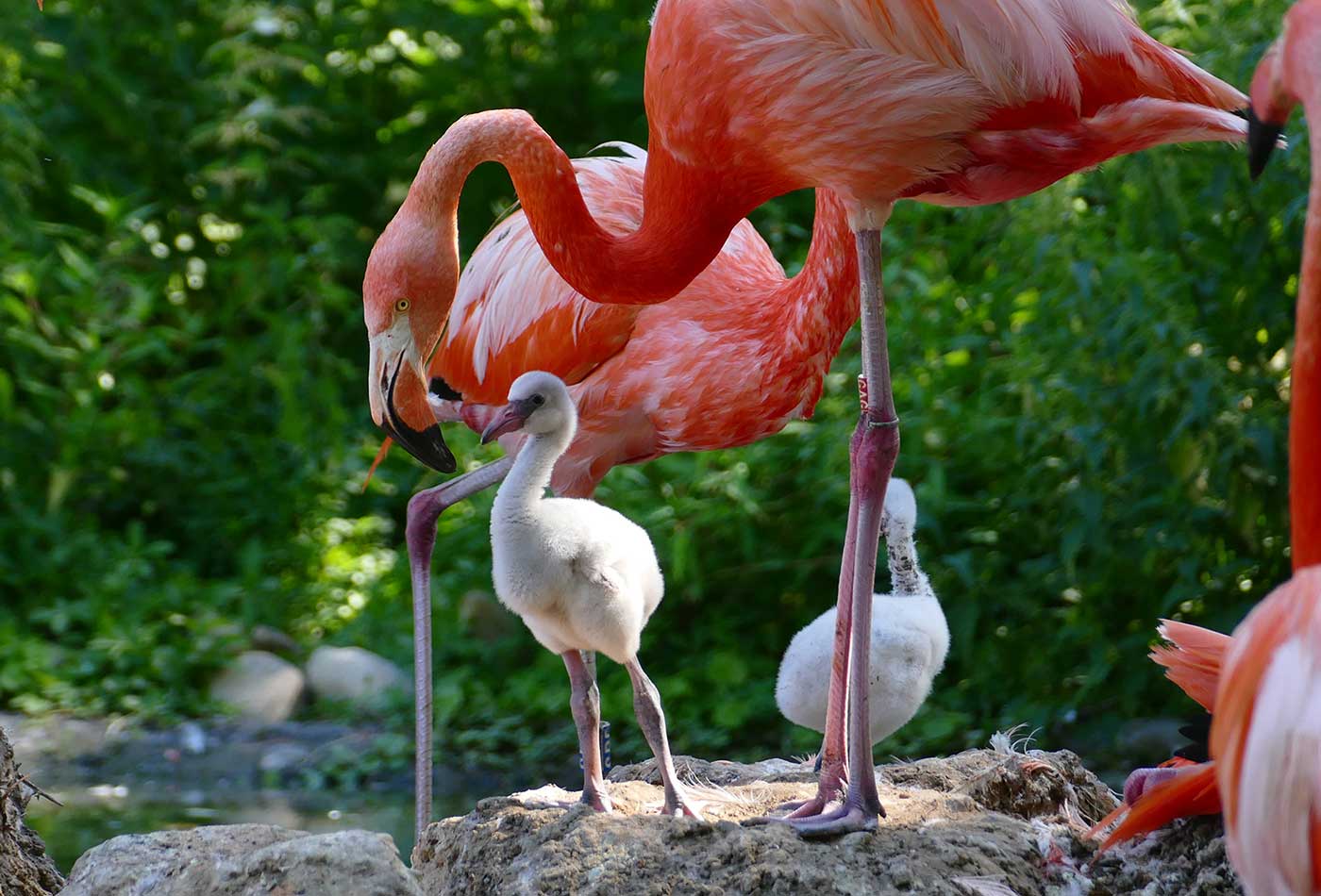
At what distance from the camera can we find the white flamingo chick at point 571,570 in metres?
2.93

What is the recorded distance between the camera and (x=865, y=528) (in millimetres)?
2977

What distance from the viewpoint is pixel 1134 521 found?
4.88 m

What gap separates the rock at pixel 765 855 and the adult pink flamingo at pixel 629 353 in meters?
0.50

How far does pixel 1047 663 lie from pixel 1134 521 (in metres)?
0.58

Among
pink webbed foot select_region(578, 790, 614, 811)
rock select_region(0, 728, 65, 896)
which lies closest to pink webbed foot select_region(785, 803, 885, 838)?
pink webbed foot select_region(578, 790, 614, 811)

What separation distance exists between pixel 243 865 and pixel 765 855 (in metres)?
0.88

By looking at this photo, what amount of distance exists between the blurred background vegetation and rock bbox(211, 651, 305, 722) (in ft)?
0.34

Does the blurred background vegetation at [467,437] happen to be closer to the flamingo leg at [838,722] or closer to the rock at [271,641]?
the rock at [271,641]

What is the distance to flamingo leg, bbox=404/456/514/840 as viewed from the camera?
11.4 ft

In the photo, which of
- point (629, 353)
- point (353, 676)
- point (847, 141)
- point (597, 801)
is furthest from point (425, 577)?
point (353, 676)

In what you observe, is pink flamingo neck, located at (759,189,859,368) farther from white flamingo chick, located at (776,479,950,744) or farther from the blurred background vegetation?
the blurred background vegetation

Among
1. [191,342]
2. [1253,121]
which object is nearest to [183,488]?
[191,342]

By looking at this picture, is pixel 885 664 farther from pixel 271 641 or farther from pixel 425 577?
pixel 271 641

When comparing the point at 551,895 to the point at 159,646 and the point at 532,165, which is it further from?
the point at 159,646
